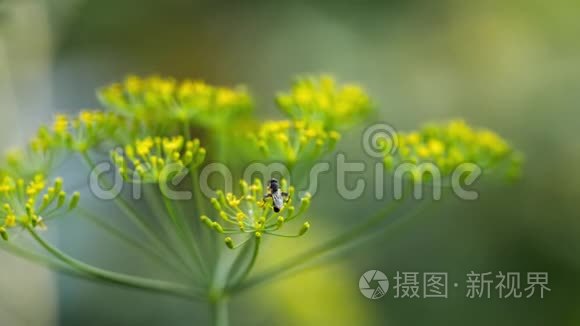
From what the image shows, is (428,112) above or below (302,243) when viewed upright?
above

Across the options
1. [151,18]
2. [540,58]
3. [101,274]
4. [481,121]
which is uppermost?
[151,18]

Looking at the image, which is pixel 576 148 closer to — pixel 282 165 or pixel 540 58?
pixel 540 58

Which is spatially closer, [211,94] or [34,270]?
[211,94]

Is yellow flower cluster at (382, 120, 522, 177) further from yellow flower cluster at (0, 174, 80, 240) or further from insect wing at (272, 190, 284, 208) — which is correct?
yellow flower cluster at (0, 174, 80, 240)

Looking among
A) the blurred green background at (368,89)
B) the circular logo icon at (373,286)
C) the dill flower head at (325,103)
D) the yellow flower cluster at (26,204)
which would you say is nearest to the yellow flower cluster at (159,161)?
the yellow flower cluster at (26,204)

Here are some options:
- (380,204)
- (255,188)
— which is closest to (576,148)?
(380,204)

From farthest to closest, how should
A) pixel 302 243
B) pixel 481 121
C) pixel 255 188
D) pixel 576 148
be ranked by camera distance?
1. pixel 481 121
2. pixel 576 148
3. pixel 302 243
4. pixel 255 188

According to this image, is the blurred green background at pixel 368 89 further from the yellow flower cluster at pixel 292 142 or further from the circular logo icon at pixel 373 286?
the yellow flower cluster at pixel 292 142

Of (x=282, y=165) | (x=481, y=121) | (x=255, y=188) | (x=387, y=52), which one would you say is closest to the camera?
(x=255, y=188)
